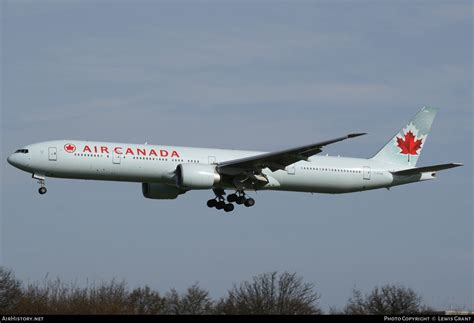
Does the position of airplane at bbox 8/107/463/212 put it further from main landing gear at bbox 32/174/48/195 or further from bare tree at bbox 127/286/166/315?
bare tree at bbox 127/286/166/315

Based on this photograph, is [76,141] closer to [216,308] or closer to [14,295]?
[14,295]

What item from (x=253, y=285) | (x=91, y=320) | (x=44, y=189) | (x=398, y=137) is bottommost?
(x=91, y=320)

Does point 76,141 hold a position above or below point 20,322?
above

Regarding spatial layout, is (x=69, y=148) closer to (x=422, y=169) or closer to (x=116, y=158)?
(x=116, y=158)

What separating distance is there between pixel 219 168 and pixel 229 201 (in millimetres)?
3844

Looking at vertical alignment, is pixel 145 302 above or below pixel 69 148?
below

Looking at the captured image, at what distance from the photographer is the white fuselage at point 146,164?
5153 centimetres

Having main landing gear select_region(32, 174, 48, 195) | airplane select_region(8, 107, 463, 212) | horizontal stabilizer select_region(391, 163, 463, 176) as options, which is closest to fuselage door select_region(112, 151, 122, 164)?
airplane select_region(8, 107, 463, 212)

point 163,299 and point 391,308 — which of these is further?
point 391,308

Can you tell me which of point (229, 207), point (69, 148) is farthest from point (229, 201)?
point (69, 148)

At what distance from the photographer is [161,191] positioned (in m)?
58.2

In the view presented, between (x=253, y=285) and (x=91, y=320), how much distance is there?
15162 millimetres

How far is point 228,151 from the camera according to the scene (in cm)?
5547

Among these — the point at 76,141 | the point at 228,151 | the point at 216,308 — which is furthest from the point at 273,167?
the point at 216,308
